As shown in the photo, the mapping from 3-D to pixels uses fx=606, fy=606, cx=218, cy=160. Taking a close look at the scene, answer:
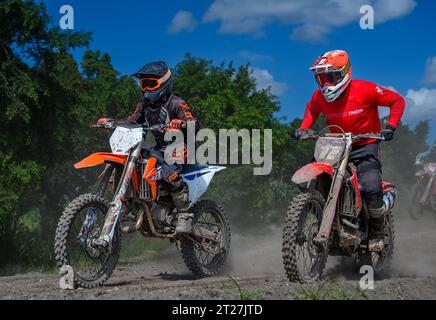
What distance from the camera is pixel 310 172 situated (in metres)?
6.98

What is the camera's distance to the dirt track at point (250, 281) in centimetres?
559

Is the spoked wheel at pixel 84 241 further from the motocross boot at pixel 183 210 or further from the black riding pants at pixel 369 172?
the black riding pants at pixel 369 172

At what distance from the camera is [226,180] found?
1898cm

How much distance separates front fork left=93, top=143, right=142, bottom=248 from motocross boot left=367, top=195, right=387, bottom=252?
3.05 m

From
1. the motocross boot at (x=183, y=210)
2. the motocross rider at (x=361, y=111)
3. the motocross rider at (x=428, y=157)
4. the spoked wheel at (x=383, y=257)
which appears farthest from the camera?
the motocross rider at (x=428, y=157)

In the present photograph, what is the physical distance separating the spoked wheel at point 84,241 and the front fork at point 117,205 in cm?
14

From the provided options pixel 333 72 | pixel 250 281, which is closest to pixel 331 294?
pixel 250 281

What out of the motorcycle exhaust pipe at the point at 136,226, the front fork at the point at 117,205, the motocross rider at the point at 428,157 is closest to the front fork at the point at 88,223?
the front fork at the point at 117,205

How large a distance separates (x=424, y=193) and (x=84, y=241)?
14.6 metres

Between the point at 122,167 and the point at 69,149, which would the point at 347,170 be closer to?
the point at 122,167

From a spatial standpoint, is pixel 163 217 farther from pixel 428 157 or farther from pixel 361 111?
pixel 428 157

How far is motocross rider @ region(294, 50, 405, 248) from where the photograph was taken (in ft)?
25.5
